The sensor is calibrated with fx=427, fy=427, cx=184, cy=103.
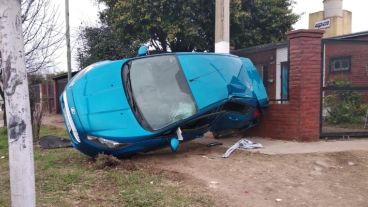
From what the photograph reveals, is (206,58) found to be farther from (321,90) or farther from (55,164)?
(55,164)

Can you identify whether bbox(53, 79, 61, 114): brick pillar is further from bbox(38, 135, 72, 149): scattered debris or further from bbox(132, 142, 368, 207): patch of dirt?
bbox(132, 142, 368, 207): patch of dirt

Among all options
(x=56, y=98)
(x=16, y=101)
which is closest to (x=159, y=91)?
(x=16, y=101)

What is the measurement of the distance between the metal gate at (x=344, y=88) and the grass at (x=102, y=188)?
14.4 ft

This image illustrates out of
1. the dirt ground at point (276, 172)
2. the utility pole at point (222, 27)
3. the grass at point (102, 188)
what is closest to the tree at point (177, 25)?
the utility pole at point (222, 27)

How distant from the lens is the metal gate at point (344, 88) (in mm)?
8797

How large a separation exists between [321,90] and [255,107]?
1456 millimetres

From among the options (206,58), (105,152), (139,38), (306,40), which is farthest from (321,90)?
(139,38)

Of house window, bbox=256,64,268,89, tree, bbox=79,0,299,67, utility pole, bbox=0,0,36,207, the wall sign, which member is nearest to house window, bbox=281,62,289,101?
house window, bbox=256,64,268,89

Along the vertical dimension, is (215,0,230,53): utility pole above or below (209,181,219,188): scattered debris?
above

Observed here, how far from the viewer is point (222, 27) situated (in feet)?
33.8

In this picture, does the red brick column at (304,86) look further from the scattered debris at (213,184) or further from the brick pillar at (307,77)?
the scattered debris at (213,184)

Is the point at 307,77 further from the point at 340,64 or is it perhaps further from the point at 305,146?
the point at 305,146

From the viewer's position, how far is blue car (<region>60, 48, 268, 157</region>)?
6957 mm

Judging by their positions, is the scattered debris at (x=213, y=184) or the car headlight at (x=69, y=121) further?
the car headlight at (x=69, y=121)
